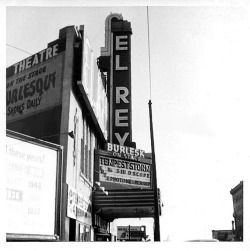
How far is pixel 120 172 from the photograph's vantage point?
1697cm

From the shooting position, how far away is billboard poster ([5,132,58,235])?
8.25 meters

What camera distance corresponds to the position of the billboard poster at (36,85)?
39.8 feet

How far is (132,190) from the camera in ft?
51.8

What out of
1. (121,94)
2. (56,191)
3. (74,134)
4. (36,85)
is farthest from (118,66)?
(56,191)

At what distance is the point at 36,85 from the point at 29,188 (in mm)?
4447

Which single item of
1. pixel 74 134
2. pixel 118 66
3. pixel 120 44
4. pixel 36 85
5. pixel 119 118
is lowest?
pixel 74 134

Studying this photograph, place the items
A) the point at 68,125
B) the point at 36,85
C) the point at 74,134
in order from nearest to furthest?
the point at 68,125
the point at 74,134
the point at 36,85

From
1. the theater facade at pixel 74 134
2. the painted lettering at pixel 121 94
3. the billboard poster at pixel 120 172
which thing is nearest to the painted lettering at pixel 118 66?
the painted lettering at pixel 121 94

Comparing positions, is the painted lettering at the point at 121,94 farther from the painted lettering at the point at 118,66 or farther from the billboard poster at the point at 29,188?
the billboard poster at the point at 29,188

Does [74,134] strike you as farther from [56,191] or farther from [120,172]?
[120,172]

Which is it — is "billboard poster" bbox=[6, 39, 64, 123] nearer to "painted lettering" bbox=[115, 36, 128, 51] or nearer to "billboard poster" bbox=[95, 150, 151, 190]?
"billboard poster" bbox=[95, 150, 151, 190]

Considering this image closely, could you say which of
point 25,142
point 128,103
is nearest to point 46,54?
point 25,142

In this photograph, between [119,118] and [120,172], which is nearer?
[120,172]
